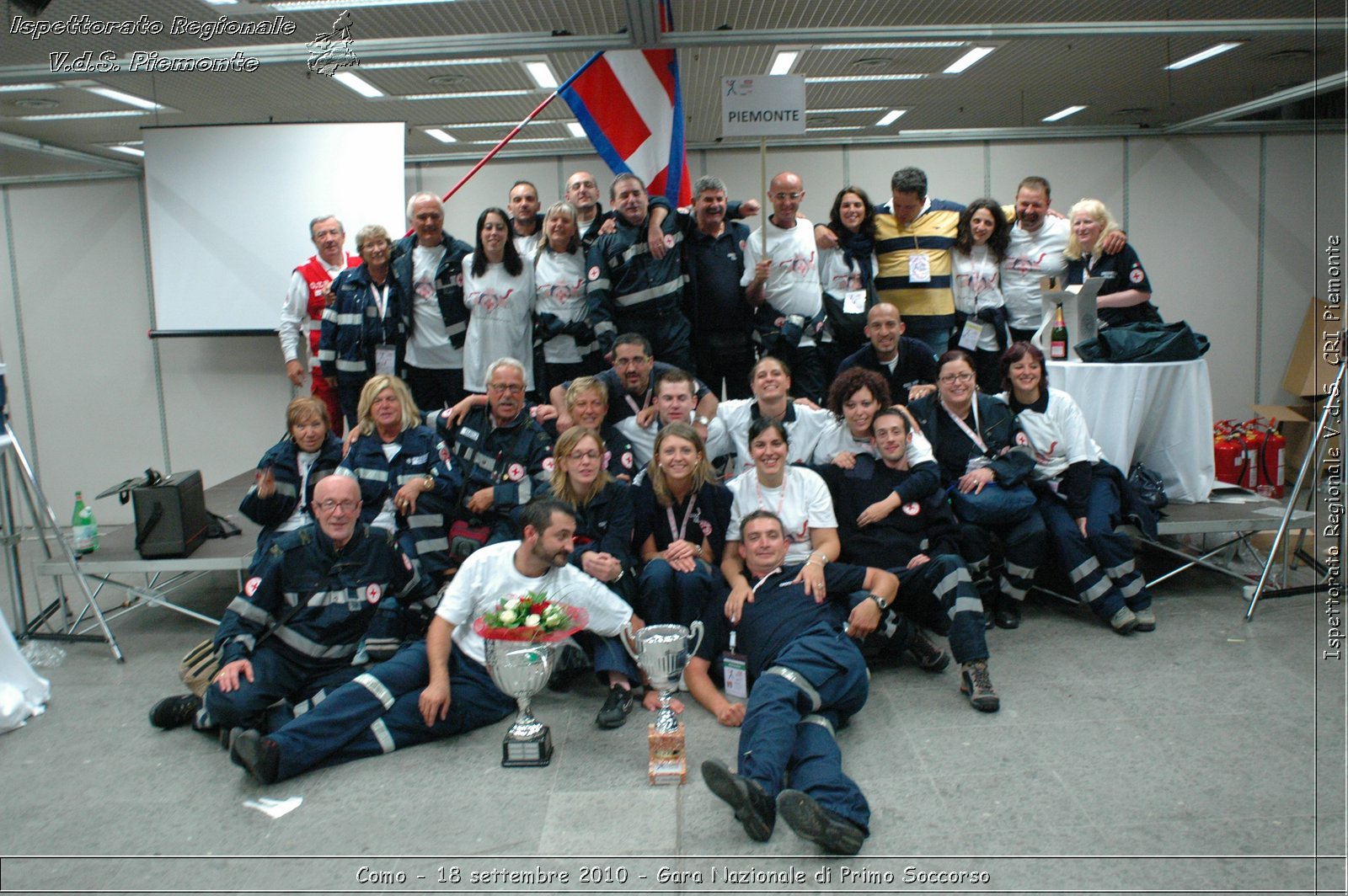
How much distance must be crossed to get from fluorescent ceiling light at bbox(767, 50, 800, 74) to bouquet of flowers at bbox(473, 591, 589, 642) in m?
3.69

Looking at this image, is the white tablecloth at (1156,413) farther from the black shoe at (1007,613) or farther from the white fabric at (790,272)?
the white fabric at (790,272)

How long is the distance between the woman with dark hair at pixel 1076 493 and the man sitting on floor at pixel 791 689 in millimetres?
1097

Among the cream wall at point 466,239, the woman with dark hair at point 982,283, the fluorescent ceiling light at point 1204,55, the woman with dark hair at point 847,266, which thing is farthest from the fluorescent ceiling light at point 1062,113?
the woman with dark hair at point 847,266

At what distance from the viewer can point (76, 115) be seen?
6.12 metres

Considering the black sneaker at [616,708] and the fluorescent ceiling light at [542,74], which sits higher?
the fluorescent ceiling light at [542,74]

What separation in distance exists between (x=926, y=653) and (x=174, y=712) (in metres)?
2.92

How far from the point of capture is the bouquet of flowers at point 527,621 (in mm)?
3131

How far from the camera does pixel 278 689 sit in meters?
3.46

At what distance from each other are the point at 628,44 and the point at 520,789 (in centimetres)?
318

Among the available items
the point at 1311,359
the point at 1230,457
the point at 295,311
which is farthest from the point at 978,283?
the point at 1311,359

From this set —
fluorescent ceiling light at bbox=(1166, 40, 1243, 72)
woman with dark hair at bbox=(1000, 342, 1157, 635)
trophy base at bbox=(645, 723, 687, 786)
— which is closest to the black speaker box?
trophy base at bbox=(645, 723, 687, 786)

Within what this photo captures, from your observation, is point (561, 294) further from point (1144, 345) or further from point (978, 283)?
point (1144, 345)

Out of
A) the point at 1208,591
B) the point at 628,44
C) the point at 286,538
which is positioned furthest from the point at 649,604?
the point at 1208,591

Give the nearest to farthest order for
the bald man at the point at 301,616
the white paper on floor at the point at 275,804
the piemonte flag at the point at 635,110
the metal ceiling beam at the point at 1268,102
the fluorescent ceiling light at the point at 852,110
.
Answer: the white paper on floor at the point at 275,804 < the bald man at the point at 301,616 < the piemonte flag at the point at 635,110 < the metal ceiling beam at the point at 1268,102 < the fluorescent ceiling light at the point at 852,110
